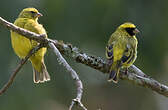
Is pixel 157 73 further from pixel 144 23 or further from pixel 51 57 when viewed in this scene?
pixel 51 57

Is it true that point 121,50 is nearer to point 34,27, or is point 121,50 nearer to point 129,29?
point 129,29

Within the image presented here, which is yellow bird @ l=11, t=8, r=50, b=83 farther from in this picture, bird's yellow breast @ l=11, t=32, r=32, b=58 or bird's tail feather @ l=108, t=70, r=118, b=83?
bird's tail feather @ l=108, t=70, r=118, b=83

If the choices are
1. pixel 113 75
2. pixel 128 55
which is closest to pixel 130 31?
pixel 128 55

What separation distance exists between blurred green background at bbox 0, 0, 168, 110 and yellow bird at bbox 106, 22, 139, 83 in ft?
10.1

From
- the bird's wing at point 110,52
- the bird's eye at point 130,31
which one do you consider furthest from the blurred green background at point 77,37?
the bird's wing at point 110,52

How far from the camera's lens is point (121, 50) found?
7344mm

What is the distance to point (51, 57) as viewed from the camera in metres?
11.4

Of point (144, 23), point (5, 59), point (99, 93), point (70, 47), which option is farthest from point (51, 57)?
point (70, 47)

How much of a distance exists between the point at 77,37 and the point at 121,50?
14.4 feet

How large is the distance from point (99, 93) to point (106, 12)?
311cm

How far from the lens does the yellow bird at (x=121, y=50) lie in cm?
682

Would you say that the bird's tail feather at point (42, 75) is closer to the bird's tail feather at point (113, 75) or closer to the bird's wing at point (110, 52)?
the bird's wing at point (110, 52)

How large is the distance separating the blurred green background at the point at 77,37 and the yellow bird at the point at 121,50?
3.07m

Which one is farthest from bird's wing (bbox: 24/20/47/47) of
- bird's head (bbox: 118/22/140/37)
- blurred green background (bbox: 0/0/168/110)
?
blurred green background (bbox: 0/0/168/110)
